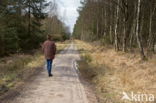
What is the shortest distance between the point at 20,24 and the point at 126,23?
40.2ft

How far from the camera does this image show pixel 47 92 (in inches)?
338

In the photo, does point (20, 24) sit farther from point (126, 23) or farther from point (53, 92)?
point (53, 92)

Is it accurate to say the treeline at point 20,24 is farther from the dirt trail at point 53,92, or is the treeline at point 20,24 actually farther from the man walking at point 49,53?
the dirt trail at point 53,92

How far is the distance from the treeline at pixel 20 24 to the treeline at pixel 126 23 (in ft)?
26.1

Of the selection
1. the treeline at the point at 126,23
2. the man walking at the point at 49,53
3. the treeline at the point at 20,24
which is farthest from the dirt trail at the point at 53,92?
the treeline at the point at 20,24

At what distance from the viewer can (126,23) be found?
77.8 ft

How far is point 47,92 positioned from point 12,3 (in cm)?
1954

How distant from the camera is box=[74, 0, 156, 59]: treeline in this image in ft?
73.2

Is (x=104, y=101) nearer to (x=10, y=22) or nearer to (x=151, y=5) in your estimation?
(x=10, y=22)

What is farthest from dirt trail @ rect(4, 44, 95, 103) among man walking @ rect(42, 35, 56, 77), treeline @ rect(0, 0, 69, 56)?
treeline @ rect(0, 0, 69, 56)

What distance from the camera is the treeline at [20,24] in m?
22.8

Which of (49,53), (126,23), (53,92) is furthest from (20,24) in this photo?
(53,92)

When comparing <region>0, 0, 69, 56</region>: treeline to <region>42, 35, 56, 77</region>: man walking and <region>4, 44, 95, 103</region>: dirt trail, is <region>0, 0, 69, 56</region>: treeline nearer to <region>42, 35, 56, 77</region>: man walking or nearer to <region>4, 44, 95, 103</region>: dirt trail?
<region>42, 35, 56, 77</region>: man walking

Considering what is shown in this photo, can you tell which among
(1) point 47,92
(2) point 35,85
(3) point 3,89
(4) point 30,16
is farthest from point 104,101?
(4) point 30,16
